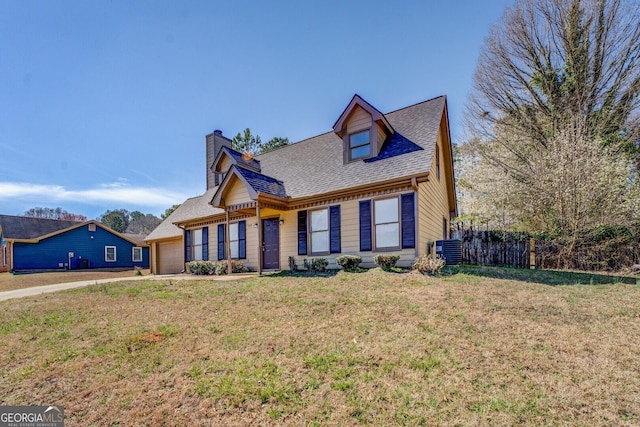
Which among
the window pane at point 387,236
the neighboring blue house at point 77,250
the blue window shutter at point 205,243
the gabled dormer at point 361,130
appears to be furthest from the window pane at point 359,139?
the neighboring blue house at point 77,250

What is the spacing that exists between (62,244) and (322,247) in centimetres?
2433

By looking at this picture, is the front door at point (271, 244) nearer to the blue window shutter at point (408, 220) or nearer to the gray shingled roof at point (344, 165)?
the gray shingled roof at point (344, 165)

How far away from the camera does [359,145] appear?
12.2 metres

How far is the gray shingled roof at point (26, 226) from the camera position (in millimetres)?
23752

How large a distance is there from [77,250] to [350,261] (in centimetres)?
2576

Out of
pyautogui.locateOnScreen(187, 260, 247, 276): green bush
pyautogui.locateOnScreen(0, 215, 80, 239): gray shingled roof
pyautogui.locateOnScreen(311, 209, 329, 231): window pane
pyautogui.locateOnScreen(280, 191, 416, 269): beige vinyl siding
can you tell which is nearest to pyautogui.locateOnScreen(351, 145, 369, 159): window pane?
pyautogui.locateOnScreen(280, 191, 416, 269): beige vinyl siding

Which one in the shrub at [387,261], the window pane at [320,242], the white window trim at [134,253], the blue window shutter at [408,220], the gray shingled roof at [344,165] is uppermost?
the gray shingled roof at [344,165]

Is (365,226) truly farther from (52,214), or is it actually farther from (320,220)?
(52,214)

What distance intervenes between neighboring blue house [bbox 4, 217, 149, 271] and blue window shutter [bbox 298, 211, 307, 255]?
22.9 m

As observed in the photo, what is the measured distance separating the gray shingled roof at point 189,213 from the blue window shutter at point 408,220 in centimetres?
857

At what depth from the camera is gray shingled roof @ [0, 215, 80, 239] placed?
23.8 m

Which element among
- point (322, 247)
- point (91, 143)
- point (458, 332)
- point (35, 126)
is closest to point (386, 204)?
point (322, 247)

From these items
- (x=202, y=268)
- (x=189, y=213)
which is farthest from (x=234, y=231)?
(x=189, y=213)

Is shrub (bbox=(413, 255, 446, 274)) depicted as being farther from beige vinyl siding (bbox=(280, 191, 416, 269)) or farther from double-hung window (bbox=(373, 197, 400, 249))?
double-hung window (bbox=(373, 197, 400, 249))
